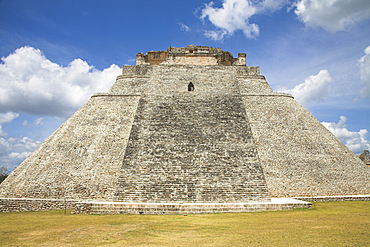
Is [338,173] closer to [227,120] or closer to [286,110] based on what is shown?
[286,110]

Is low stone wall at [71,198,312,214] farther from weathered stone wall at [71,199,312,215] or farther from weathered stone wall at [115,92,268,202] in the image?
weathered stone wall at [115,92,268,202]

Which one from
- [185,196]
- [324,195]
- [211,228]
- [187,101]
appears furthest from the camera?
[187,101]

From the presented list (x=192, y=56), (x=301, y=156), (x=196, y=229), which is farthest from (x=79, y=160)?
(x=192, y=56)

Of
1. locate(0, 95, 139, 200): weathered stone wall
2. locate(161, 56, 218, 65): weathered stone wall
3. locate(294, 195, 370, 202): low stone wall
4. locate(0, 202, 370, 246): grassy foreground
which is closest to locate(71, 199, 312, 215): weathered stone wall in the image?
locate(0, 202, 370, 246): grassy foreground

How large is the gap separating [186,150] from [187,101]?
3.46 metres

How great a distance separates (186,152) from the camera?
9.99 meters

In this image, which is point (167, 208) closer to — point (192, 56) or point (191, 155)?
point (191, 155)

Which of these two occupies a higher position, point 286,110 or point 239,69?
point 239,69

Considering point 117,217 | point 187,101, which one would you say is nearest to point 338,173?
point 187,101

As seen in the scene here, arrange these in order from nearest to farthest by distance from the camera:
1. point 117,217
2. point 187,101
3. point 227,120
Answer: point 117,217, point 227,120, point 187,101

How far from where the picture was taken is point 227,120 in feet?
38.1

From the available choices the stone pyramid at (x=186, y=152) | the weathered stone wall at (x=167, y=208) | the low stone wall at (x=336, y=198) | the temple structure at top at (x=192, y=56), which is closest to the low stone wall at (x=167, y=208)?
the weathered stone wall at (x=167, y=208)

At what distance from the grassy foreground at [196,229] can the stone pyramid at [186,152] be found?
5.57 ft

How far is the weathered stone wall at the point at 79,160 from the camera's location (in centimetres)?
931
